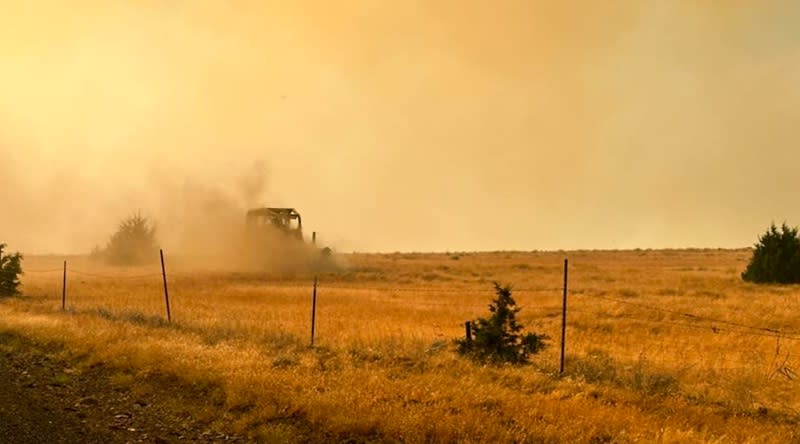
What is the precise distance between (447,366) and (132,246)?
184 ft

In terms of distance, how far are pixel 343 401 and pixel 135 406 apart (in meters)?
3.14

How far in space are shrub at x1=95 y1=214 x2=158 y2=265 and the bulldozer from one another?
48.4 feet

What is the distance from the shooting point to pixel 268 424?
28.6ft

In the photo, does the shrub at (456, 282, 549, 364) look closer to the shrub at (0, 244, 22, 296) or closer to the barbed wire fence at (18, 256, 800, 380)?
the barbed wire fence at (18, 256, 800, 380)

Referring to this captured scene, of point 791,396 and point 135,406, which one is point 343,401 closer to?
point 135,406

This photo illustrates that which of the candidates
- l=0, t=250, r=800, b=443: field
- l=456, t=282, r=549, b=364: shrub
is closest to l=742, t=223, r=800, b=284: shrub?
l=0, t=250, r=800, b=443: field

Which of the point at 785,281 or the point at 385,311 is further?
the point at 785,281

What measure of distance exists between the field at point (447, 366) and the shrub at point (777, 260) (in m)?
9.47

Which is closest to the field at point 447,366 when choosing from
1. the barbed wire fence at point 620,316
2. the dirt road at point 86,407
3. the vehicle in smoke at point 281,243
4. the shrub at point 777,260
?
the barbed wire fence at point 620,316

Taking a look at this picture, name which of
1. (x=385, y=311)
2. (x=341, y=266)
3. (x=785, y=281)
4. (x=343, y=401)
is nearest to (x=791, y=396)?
(x=343, y=401)

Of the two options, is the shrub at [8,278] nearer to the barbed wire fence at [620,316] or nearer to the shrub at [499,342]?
the barbed wire fence at [620,316]

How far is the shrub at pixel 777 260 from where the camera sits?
111 feet

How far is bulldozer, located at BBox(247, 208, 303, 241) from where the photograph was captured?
52.5 meters

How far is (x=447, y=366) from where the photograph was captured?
12570mm
